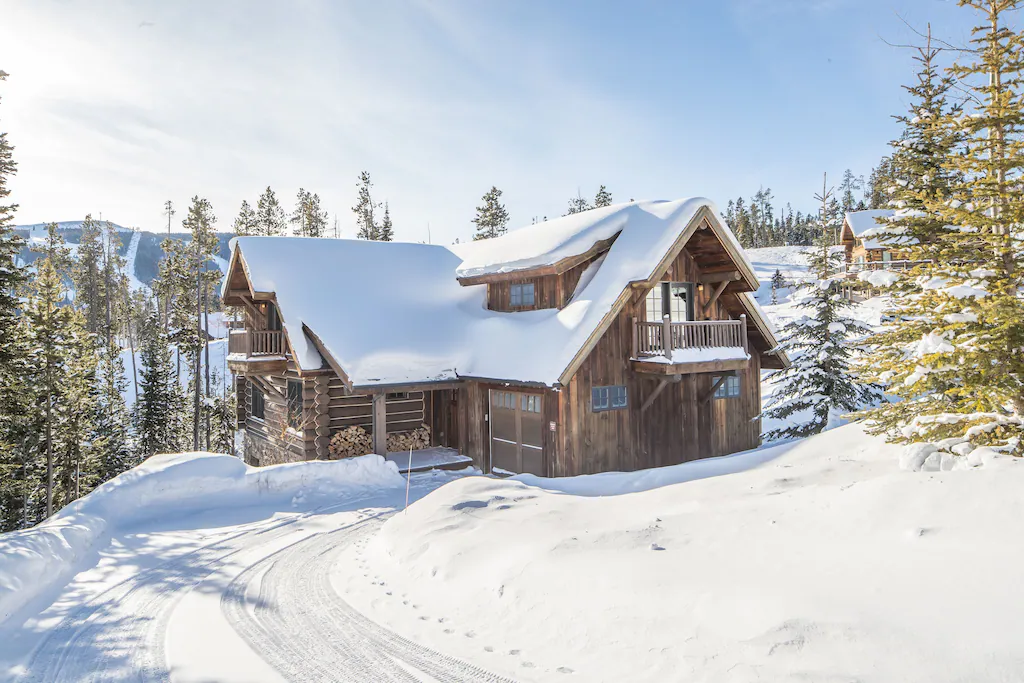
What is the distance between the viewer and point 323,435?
742 inches

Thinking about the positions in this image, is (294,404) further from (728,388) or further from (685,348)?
(728,388)

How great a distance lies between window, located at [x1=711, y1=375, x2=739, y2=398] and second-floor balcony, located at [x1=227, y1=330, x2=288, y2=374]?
579 inches

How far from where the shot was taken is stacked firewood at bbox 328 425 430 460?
1911cm

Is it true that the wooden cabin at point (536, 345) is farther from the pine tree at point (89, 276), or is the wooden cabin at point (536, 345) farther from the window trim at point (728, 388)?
the pine tree at point (89, 276)

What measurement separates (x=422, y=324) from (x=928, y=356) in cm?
1536

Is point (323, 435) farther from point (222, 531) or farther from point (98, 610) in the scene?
point (98, 610)

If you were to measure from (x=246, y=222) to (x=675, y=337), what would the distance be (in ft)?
159

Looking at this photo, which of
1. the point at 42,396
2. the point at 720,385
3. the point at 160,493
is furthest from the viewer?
the point at 42,396

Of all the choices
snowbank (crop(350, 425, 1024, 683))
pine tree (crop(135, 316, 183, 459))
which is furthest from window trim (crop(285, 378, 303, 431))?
pine tree (crop(135, 316, 183, 459))

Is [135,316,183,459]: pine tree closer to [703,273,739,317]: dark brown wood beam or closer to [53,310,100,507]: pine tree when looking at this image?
[53,310,100,507]: pine tree

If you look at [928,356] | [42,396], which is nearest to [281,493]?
[928,356]

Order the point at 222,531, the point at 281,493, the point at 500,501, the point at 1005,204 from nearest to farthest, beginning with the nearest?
1. the point at 1005,204
2. the point at 500,501
3. the point at 222,531
4. the point at 281,493

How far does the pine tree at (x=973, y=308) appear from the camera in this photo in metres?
7.93

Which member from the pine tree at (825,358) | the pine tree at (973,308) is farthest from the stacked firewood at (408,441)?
the pine tree at (973,308)
